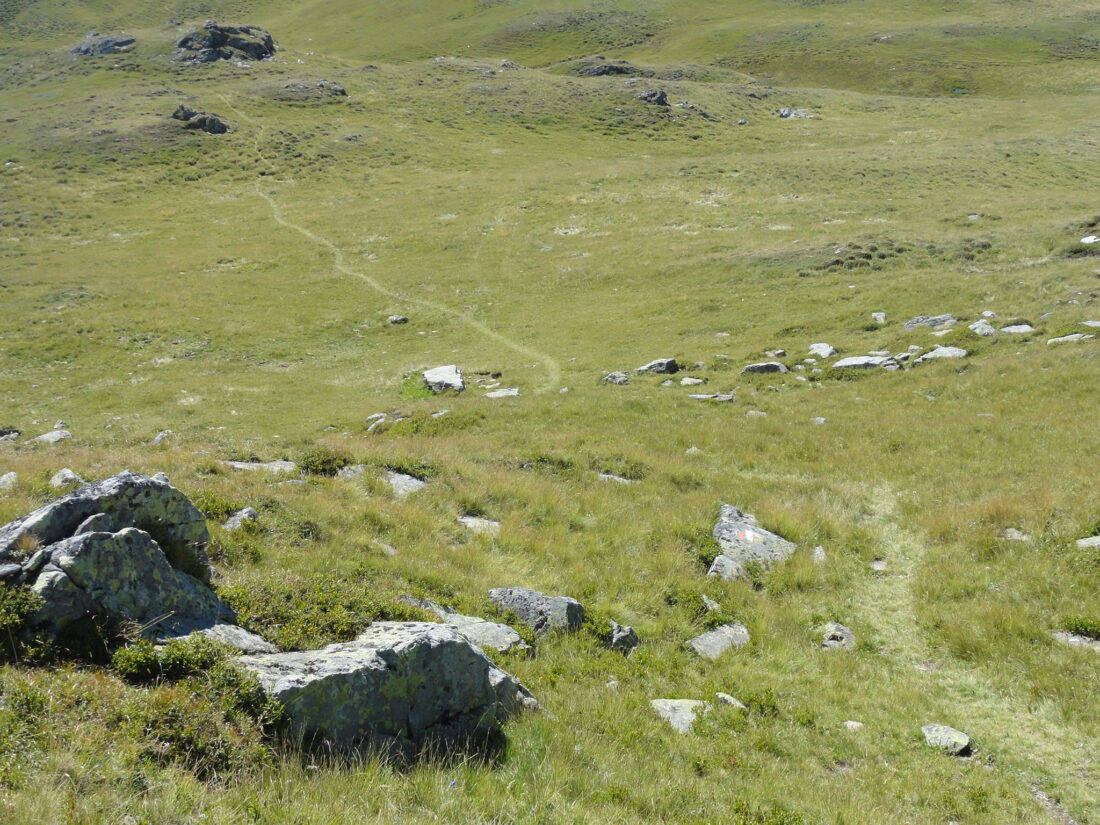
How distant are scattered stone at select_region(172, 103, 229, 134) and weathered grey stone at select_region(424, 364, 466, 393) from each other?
77.8m

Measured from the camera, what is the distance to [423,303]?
44594 mm

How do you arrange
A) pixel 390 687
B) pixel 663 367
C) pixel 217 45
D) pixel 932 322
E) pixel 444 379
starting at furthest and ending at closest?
pixel 217 45 < pixel 444 379 < pixel 663 367 < pixel 932 322 < pixel 390 687

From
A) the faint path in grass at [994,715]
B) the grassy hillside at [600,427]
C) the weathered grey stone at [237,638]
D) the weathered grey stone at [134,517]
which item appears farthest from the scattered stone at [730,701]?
the weathered grey stone at [134,517]

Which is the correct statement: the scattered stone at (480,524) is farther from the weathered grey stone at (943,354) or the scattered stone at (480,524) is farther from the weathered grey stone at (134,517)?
the weathered grey stone at (943,354)

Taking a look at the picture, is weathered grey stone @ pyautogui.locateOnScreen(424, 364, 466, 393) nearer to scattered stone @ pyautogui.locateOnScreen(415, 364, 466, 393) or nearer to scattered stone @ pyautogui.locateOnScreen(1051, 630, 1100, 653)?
scattered stone @ pyautogui.locateOnScreen(415, 364, 466, 393)

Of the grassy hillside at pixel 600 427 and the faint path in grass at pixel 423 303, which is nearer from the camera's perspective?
the grassy hillside at pixel 600 427

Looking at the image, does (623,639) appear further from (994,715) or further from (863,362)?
(863,362)

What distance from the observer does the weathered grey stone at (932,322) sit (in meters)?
28.3

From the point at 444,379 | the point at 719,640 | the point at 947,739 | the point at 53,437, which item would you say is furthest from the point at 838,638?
the point at 53,437

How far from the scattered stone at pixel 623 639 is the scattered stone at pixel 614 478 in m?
6.82

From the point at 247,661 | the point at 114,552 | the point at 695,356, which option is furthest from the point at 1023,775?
the point at 695,356

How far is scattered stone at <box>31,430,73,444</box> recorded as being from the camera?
2325 centimetres

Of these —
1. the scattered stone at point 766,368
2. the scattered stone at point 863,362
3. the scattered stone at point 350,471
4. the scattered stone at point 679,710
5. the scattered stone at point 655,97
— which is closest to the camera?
the scattered stone at point 679,710

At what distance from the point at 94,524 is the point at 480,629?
15.6 ft
